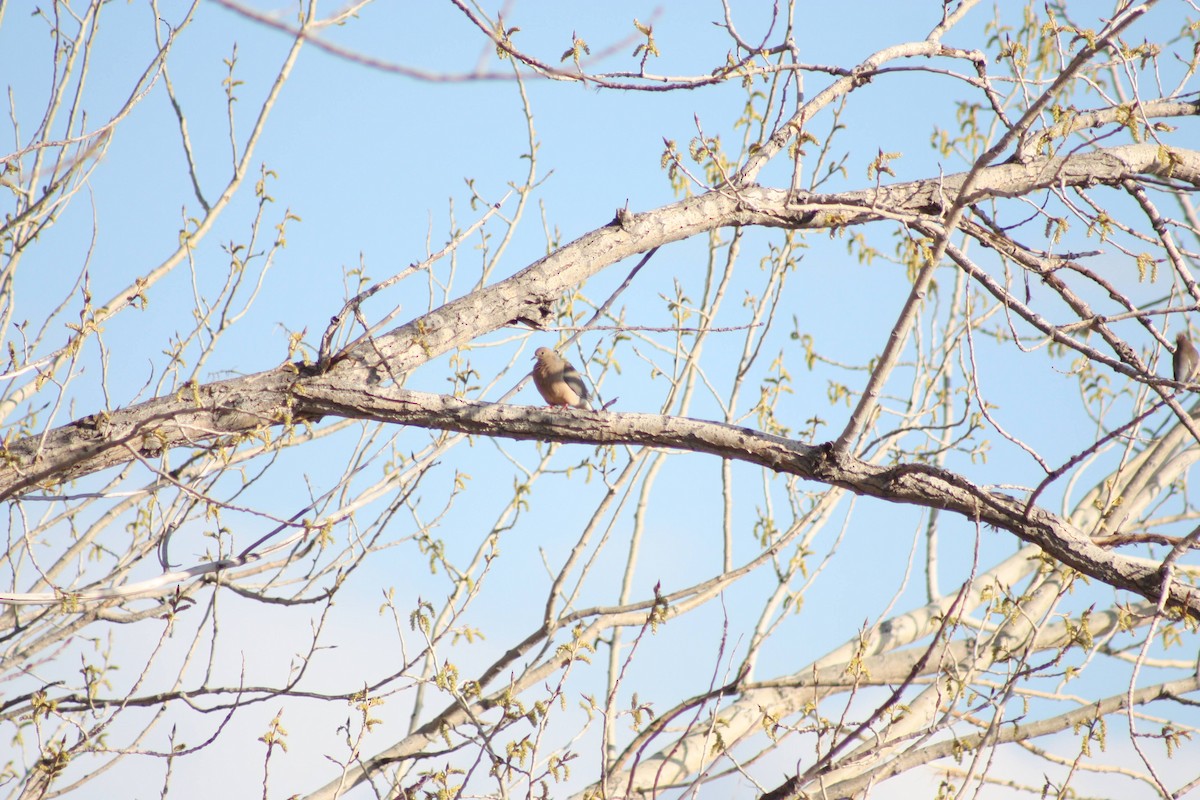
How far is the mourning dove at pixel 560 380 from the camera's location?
5.19 metres

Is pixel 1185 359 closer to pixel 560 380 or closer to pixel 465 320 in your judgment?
pixel 560 380

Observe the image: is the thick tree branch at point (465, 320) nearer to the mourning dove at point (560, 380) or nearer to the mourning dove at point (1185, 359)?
the mourning dove at point (560, 380)

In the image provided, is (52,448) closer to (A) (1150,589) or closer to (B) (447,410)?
(B) (447,410)

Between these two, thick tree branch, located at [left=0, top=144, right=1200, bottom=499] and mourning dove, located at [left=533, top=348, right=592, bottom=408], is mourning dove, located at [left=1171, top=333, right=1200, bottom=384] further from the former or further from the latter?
mourning dove, located at [left=533, top=348, right=592, bottom=408]

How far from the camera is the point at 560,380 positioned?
5180 millimetres

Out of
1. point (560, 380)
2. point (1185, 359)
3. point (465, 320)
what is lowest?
point (465, 320)

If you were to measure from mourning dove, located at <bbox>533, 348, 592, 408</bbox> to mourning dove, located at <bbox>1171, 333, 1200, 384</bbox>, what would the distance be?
3.31 m

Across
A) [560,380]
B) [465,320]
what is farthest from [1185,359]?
[465,320]

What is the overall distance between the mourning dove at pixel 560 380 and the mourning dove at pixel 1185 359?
10.9ft

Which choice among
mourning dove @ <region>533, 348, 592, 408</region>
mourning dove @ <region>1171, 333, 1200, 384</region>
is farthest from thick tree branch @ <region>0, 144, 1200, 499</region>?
mourning dove @ <region>1171, 333, 1200, 384</region>

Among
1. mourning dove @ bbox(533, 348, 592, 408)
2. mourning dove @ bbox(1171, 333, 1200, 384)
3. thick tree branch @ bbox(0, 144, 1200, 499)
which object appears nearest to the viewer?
thick tree branch @ bbox(0, 144, 1200, 499)

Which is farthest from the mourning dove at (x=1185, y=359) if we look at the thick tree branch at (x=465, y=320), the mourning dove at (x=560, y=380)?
the mourning dove at (x=560, y=380)

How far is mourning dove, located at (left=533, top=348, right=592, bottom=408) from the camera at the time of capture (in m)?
5.19

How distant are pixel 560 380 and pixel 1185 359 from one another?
3.53 m
